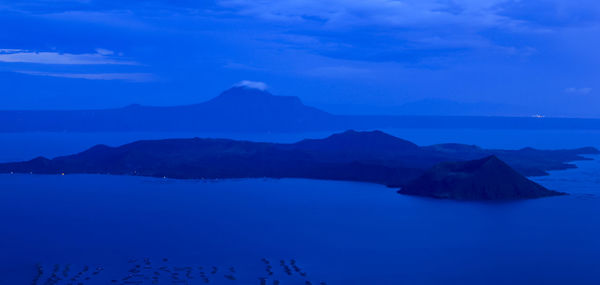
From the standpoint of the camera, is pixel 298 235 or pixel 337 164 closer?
pixel 298 235

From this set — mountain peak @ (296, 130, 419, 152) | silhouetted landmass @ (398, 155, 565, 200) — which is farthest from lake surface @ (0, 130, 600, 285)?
mountain peak @ (296, 130, 419, 152)

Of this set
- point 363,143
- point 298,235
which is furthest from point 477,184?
point 363,143

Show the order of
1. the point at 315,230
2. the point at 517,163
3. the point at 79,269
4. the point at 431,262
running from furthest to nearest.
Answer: the point at 517,163, the point at 315,230, the point at 431,262, the point at 79,269

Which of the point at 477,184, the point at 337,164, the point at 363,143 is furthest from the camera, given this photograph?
the point at 363,143

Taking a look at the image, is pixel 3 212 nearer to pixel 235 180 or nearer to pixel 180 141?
pixel 235 180

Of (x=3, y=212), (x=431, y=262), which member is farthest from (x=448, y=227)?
(x=3, y=212)

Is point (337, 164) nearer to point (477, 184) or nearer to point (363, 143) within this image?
point (477, 184)
